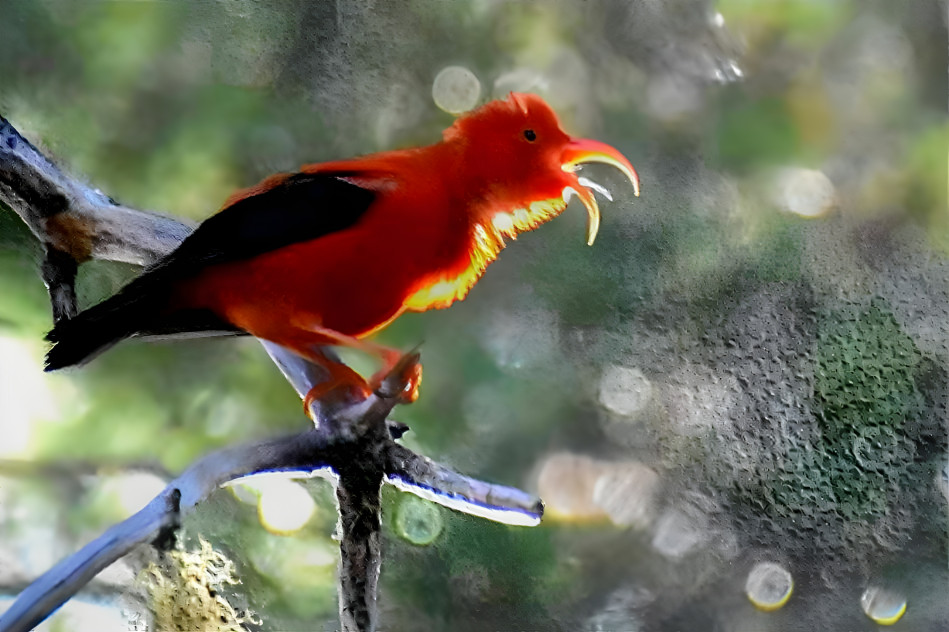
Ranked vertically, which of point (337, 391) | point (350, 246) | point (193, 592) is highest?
point (350, 246)

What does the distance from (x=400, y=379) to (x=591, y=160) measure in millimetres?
537

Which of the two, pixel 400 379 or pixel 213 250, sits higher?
pixel 213 250

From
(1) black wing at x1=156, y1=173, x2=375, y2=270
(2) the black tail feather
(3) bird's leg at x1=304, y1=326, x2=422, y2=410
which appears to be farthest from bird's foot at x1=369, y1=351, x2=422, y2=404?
(2) the black tail feather

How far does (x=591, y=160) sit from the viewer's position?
4.44ft

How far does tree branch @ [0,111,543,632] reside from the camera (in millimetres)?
1207

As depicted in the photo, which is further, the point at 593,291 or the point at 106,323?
the point at 593,291

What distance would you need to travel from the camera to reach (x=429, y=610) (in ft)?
4.28

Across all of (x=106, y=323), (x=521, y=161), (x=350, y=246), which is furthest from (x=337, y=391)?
(x=521, y=161)

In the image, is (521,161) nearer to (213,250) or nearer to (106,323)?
(213,250)

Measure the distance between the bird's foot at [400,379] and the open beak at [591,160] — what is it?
0.39 m

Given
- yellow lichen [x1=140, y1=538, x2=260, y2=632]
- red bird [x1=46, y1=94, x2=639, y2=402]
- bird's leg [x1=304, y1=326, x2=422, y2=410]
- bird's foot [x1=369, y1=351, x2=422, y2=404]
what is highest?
red bird [x1=46, y1=94, x2=639, y2=402]

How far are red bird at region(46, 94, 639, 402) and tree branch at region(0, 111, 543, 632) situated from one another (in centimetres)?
7

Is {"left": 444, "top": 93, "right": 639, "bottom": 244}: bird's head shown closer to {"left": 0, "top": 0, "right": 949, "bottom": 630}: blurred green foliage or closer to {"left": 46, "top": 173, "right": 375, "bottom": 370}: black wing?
{"left": 0, "top": 0, "right": 949, "bottom": 630}: blurred green foliage

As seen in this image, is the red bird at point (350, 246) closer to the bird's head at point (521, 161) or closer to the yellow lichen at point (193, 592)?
the bird's head at point (521, 161)
